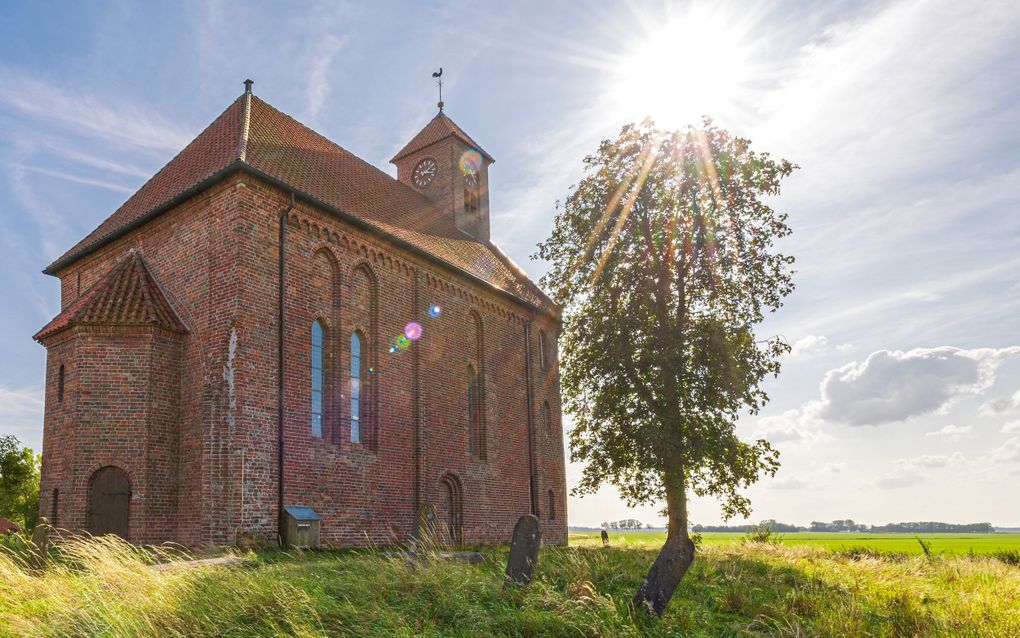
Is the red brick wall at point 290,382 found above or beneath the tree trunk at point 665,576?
above

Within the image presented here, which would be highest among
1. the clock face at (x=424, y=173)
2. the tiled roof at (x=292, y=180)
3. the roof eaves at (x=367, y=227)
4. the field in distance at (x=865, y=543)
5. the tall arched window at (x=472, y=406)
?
the clock face at (x=424, y=173)

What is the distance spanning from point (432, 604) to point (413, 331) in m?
12.1

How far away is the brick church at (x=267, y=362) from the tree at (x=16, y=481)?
55.8 feet

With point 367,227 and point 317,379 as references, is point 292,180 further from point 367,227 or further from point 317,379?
point 317,379

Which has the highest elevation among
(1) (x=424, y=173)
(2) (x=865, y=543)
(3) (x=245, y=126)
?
(1) (x=424, y=173)

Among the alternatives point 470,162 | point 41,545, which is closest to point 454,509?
point 41,545

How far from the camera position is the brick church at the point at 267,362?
47.8 ft

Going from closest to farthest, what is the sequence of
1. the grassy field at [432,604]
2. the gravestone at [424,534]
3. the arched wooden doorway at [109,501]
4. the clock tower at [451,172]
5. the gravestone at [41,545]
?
the grassy field at [432,604] < the gravestone at [424,534] < the gravestone at [41,545] < the arched wooden doorway at [109,501] < the clock tower at [451,172]

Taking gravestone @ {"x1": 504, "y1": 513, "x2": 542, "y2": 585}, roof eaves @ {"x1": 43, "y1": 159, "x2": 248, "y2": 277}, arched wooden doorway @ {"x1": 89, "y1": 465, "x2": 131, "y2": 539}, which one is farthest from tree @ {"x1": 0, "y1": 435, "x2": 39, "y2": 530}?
gravestone @ {"x1": 504, "y1": 513, "x2": 542, "y2": 585}

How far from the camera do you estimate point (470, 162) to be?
2953 cm

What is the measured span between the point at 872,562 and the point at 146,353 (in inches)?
589

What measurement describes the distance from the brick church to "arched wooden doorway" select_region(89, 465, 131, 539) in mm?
28

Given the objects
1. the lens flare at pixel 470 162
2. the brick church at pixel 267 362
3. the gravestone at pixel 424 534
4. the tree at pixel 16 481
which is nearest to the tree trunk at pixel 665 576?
the gravestone at pixel 424 534

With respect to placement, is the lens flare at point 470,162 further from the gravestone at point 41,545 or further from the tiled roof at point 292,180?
the gravestone at point 41,545
